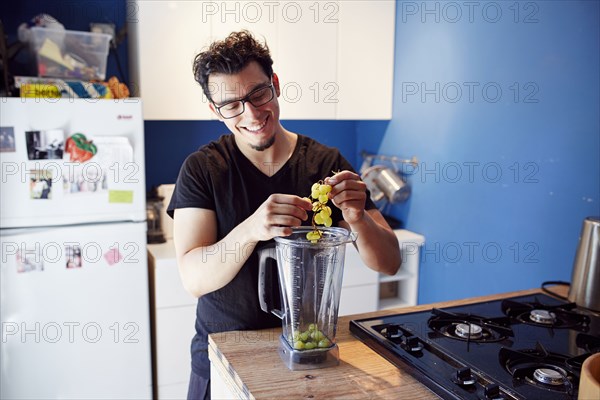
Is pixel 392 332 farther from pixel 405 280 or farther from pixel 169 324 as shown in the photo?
pixel 405 280

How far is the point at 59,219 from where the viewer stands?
2068 mm

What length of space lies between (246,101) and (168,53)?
1332 millimetres

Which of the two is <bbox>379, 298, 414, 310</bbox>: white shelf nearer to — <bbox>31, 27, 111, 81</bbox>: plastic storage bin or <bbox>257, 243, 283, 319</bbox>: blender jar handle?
<bbox>31, 27, 111, 81</bbox>: plastic storage bin

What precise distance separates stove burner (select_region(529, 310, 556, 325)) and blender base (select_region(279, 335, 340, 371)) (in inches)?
20.2

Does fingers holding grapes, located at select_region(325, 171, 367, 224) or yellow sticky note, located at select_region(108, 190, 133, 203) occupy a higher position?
fingers holding grapes, located at select_region(325, 171, 367, 224)

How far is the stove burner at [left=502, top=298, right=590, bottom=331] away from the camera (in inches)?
48.8

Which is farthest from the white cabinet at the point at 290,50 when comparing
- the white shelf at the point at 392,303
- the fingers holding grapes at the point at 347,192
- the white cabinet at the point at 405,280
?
the fingers holding grapes at the point at 347,192

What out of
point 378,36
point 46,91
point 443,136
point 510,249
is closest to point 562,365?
point 510,249

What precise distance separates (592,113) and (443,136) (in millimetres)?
805

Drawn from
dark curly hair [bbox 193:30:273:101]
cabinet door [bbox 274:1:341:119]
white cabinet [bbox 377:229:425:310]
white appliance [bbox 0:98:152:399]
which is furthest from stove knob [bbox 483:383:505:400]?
cabinet door [bbox 274:1:341:119]

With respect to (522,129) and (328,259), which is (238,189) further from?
(522,129)

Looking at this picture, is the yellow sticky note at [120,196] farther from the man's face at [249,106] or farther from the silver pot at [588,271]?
the silver pot at [588,271]

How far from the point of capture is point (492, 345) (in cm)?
109

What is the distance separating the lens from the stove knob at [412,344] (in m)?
1.04
